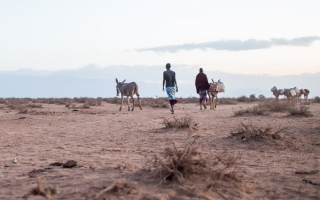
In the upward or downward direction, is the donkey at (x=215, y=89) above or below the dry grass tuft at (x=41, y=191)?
above

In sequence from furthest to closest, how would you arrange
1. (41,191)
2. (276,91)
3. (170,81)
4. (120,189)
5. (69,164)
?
1. (276,91)
2. (170,81)
3. (69,164)
4. (120,189)
5. (41,191)

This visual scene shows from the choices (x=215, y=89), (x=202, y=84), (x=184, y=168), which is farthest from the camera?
(x=215, y=89)

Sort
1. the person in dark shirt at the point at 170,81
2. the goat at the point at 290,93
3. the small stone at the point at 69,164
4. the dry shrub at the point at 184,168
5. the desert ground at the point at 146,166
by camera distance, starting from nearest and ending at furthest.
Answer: the desert ground at the point at 146,166 < the dry shrub at the point at 184,168 < the small stone at the point at 69,164 < the person in dark shirt at the point at 170,81 < the goat at the point at 290,93

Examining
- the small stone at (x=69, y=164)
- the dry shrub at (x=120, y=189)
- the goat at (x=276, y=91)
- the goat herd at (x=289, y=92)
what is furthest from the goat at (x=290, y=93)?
the dry shrub at (x=120, y=189)

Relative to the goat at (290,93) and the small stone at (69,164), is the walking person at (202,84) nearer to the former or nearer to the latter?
the goat at (290,93)

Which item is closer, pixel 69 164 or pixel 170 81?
pixel 69 164

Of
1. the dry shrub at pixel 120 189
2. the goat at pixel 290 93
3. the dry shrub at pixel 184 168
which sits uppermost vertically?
the goat at pixel 290 93

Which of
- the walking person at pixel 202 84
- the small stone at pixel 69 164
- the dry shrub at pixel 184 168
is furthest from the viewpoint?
the walking person at pixel 202 84

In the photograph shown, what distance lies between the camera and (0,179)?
234 inches

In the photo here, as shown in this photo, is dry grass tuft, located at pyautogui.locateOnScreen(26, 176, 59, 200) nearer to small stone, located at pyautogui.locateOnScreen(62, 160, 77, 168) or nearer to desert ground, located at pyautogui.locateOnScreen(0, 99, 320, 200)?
desert ground, located at pyautogui.locateOnScreen(0, 99, 320, 200)

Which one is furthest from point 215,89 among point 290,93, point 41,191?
point 41,191

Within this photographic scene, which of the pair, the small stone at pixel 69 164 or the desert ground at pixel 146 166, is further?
the small stone at pixel 69 164

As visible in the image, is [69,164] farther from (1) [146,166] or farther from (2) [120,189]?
(2) [120,189]

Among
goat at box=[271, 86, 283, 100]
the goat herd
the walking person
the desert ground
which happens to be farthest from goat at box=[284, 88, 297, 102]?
the desert ground
